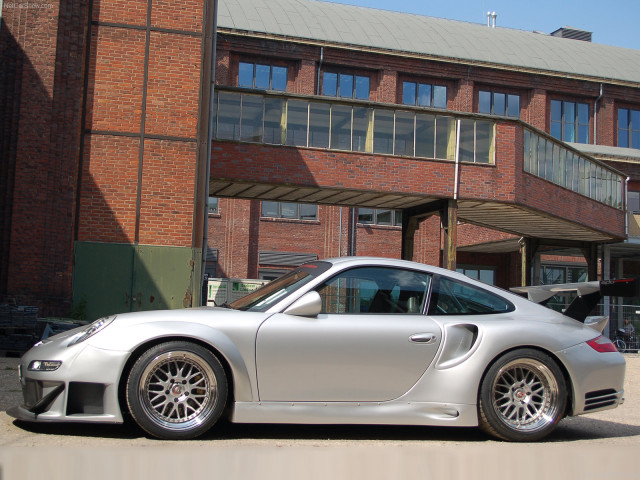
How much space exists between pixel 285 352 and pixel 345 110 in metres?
18.8

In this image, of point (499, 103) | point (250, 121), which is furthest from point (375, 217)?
point (250, 121)

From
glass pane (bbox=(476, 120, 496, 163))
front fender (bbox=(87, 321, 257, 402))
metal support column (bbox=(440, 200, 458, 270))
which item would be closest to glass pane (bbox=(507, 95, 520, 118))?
glass pane (bbox=(476, 120, 496, 163))

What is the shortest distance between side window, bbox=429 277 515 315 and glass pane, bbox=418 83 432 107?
1296 inches

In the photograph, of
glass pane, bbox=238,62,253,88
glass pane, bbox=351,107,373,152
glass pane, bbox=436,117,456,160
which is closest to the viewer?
glass pane, bbox=351,107,373,152

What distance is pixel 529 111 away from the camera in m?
38.8

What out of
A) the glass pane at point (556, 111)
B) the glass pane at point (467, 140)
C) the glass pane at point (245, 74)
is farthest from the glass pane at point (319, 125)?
the glass pane at point (556, 111)

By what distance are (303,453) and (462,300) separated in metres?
1.92

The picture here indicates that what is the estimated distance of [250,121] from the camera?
22062 millimetres

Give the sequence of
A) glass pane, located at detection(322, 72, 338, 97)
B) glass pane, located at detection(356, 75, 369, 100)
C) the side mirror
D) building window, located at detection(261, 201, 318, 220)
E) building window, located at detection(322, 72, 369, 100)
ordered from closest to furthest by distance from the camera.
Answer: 1. the side mirror
2. building window, located at detection(261, 201, 318, 220)
3. glass pane, located at detection(322, 72, 338, 97)
4. building window, located at detection(322, 72, 369, 100)
5. glass pane, located at detection(356, 75, 369, 100)

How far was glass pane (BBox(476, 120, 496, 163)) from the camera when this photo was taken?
78.5 ft

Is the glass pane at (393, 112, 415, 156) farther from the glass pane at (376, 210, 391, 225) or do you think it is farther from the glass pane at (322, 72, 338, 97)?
the glass pane at (322, 72, 338, 97)

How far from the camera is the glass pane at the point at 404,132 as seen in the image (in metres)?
23.5

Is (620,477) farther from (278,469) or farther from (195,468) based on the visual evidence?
(195,468)

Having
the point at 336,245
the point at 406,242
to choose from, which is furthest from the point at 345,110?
the point at 336,245
